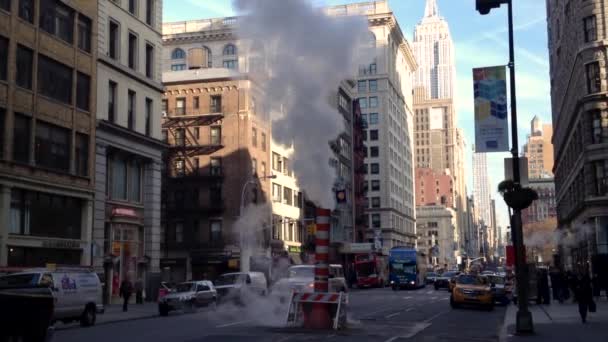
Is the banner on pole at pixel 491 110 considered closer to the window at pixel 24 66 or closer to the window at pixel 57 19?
the window at pixel 24 66

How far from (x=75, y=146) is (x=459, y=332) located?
2516 centimetres

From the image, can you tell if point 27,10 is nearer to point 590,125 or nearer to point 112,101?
point 112,101

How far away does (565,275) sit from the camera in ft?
136

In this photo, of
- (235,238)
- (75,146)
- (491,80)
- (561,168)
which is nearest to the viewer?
(491,80)

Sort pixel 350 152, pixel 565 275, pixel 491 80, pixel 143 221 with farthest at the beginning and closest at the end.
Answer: pixel 350 152
pixel 143 221
pixel 565 275
pixel 491 80

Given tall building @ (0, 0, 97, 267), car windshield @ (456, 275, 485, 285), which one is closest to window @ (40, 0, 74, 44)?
tall building @ (0, 0, 97, 267)

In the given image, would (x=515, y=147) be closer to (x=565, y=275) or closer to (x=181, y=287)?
(x=181, y=287)

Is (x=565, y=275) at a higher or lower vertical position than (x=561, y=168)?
lower

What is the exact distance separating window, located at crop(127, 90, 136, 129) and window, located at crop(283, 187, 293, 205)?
23203mm

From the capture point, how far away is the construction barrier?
21.1 m

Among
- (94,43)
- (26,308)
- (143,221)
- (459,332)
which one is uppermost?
(94,43)

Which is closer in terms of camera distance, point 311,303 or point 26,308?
point 26,308

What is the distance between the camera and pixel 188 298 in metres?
35.2

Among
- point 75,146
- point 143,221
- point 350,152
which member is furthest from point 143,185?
point 350,152
